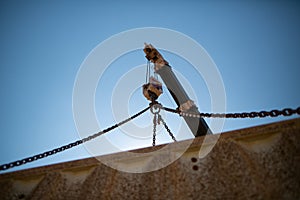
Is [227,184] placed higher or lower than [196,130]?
lower

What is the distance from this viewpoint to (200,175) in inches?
72.1

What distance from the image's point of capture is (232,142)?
1916mm

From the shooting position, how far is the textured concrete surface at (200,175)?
1623 mm

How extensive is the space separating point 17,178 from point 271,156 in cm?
241

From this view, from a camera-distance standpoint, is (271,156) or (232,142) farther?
(232,142)

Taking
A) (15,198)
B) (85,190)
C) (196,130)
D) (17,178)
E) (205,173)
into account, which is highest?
(196,130)

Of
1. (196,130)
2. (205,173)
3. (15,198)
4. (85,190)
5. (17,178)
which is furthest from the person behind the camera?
(196,130)

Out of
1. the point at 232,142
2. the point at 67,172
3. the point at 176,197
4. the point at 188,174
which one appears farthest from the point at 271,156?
the point at 67,172

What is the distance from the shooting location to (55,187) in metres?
2.10

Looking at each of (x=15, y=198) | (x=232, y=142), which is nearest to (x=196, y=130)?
(x=232, y=142)

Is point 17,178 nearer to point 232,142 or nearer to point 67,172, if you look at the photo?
point 67,172

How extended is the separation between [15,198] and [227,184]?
1.95 meters

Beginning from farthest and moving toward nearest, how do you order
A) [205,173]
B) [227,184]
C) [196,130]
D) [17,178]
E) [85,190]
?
[196,130], [17,178], [85,190], [205,173], [227,184]

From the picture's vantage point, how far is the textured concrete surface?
1.62 metres
